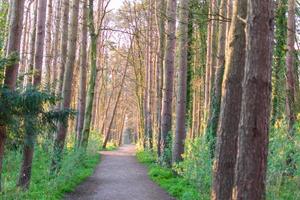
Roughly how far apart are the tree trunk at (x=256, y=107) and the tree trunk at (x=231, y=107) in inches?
74.7

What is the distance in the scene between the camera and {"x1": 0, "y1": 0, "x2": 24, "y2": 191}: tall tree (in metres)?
8.65

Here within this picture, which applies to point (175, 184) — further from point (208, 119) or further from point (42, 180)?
point (42, 180)

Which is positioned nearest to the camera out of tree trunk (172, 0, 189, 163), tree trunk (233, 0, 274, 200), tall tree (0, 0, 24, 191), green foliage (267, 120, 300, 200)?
tree trunk (233, 0, 274, 200)

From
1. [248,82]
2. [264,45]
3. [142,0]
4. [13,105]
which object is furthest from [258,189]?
[142,0]

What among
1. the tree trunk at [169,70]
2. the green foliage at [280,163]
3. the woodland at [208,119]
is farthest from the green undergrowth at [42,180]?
the green foliage at [280,163]

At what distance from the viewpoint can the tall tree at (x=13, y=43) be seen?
8648mm

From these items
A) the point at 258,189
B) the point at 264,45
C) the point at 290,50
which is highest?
the point at 290,50

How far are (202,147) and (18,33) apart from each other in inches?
207

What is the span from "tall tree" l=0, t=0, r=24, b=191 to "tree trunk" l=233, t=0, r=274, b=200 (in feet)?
15.2

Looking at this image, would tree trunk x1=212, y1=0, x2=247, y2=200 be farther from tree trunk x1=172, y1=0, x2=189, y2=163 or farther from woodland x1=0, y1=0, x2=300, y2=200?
tree trunk x1=172, y1=0, x2=189, y2=163

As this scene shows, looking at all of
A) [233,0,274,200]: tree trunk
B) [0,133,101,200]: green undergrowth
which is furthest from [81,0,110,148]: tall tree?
[233,0,274,200]: tree trunk

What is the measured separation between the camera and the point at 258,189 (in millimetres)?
5586

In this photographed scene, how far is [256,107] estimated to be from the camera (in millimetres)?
5672

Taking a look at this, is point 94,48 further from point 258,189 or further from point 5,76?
point 258,189
